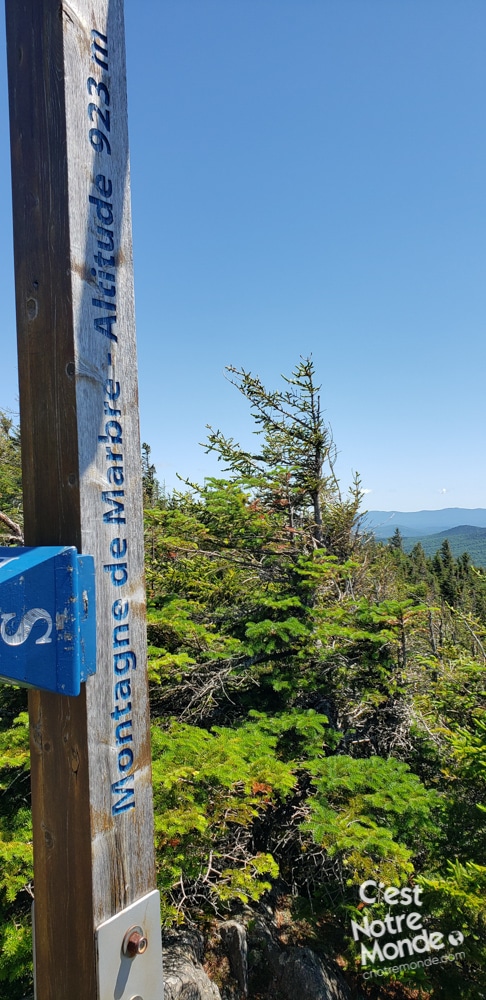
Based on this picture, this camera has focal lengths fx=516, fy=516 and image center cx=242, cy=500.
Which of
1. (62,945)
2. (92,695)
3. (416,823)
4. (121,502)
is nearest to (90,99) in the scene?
(121,502)

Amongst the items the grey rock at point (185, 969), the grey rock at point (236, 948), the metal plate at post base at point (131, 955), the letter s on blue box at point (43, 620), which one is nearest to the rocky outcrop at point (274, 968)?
the grey rock at point (236, 948)

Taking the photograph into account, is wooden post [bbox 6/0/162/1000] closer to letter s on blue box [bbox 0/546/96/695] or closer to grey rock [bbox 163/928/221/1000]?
letter s on blue box [bbox 0/546/96/695]

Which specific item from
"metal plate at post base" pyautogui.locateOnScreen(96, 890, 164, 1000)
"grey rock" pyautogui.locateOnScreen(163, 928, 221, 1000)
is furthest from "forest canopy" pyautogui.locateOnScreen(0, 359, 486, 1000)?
"metal plate at post base" pyautogui.locateOnScreen(96, 890, 164, 1000)

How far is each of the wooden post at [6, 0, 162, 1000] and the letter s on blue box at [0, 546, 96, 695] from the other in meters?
0.09

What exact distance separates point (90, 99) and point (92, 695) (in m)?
1.32

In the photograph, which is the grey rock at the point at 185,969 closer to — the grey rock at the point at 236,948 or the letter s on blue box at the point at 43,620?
the grey rock at the point at 236,948

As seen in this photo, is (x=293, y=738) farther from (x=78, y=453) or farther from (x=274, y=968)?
(x=78, y=453)

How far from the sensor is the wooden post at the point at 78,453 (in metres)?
1.07

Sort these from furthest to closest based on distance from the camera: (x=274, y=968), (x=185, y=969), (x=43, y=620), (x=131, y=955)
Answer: (x=274, y=968), (x=185, y=969), (x=131, y=955), (x=43, y=620)

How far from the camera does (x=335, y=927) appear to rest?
6.28 m

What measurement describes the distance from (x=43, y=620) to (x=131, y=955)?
0.76 metres

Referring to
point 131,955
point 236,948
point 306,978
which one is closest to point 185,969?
point 236,948

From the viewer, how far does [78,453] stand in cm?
110

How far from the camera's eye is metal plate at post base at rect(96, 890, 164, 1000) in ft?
3.42
